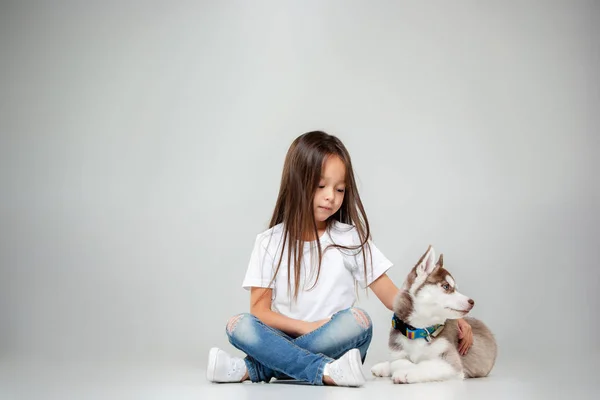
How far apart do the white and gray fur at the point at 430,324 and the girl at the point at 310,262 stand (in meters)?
0.10

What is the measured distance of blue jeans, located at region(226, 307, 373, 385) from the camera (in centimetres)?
226

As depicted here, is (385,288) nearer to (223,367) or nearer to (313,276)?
(313,276)

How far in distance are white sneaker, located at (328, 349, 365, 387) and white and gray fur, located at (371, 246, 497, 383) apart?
0.54ft

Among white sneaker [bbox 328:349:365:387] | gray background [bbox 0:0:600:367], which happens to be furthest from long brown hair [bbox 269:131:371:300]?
gray background [bbox 0:0:600:367]

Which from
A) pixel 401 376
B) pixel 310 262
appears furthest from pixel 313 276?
pixel 401 376

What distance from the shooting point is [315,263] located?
2578 millimetres

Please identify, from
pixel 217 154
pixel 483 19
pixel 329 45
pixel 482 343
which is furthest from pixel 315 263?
pixel 483 19

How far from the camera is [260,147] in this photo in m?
3.71

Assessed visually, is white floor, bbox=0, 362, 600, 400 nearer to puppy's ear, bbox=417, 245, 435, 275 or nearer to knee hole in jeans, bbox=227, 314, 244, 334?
knee hole in jeans, bbox=227, 314, 244, 334

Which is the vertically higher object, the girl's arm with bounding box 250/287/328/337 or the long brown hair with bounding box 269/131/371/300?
the long brown hair with bounding box 269/131/371/300

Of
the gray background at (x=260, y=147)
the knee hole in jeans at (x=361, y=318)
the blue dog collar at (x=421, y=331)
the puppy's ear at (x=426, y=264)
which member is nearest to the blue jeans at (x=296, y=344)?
the knee hole in jeans at (x=361, y=318)

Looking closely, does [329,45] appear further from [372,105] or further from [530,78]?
[530,78]

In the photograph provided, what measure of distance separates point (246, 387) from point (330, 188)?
70 cm

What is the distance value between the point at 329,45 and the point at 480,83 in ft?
2.49
